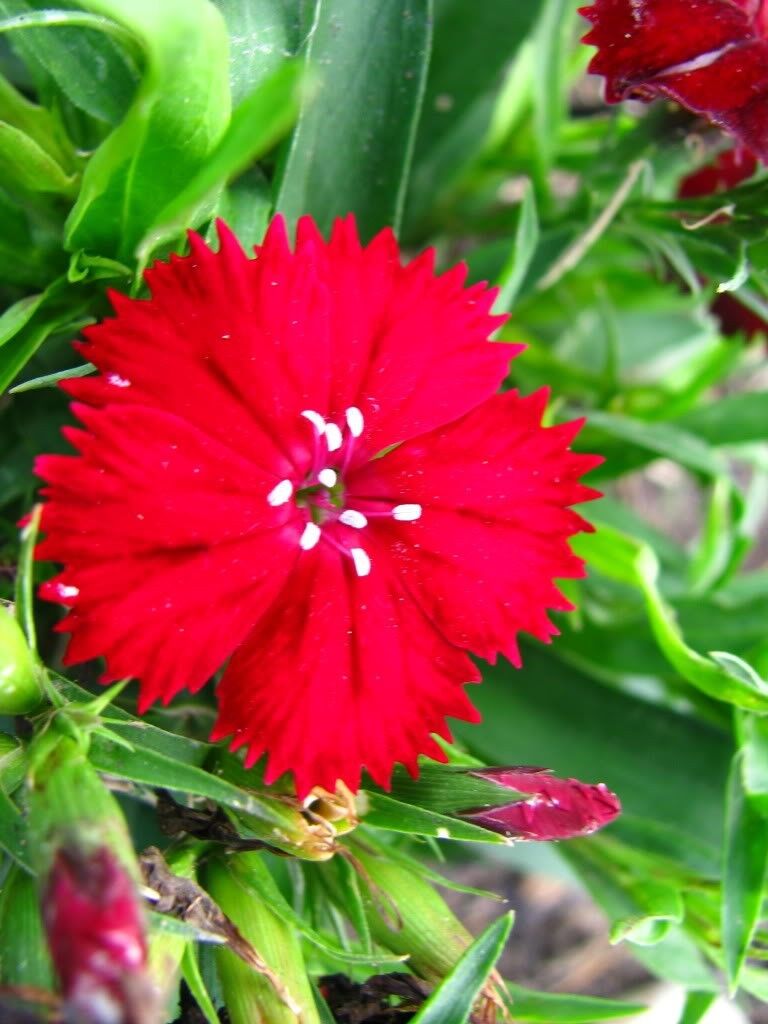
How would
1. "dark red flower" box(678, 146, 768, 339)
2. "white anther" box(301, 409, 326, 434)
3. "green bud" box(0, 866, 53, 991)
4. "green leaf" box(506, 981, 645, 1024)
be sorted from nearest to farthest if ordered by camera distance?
"green bud" box(0, 866, 53, 991), "white anther" box(301, 409, 326, 434), "green leaf" box(506, 981, 645, 1024), "dark red flower" box(678, 146, 768, 339)

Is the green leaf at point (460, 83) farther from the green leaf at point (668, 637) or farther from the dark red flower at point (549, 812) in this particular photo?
the dark red flower at point (549, 812)

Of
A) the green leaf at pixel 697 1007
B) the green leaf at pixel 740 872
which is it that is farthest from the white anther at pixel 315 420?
the green leaf at pixel 697 1007

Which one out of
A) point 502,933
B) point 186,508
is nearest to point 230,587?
point 186,508

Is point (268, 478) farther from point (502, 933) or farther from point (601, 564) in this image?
point (601, 564)

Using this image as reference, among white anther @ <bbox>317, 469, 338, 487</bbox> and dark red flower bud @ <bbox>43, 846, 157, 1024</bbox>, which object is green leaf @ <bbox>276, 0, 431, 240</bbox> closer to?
white anther @ <bbox>317, 469, 338, 487</bbox>

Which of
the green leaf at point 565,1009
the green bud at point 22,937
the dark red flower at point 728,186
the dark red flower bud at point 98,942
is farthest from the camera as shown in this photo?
the dark red flower at point 728,186

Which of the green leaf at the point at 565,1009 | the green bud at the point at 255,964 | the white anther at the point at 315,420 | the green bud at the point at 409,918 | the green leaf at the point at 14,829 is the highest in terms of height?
→ the white anther at the point at 315,420

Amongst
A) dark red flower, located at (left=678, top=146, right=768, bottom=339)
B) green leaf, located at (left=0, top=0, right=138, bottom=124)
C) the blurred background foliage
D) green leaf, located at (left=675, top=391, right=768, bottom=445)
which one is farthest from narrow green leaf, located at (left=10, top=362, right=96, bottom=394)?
green leaf, located at (left=675, top=391, right=768, bottom=445)

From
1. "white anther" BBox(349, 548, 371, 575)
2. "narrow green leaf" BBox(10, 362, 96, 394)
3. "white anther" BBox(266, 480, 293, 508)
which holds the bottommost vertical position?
"white anther" BBox(349, 548, 371, 575)
